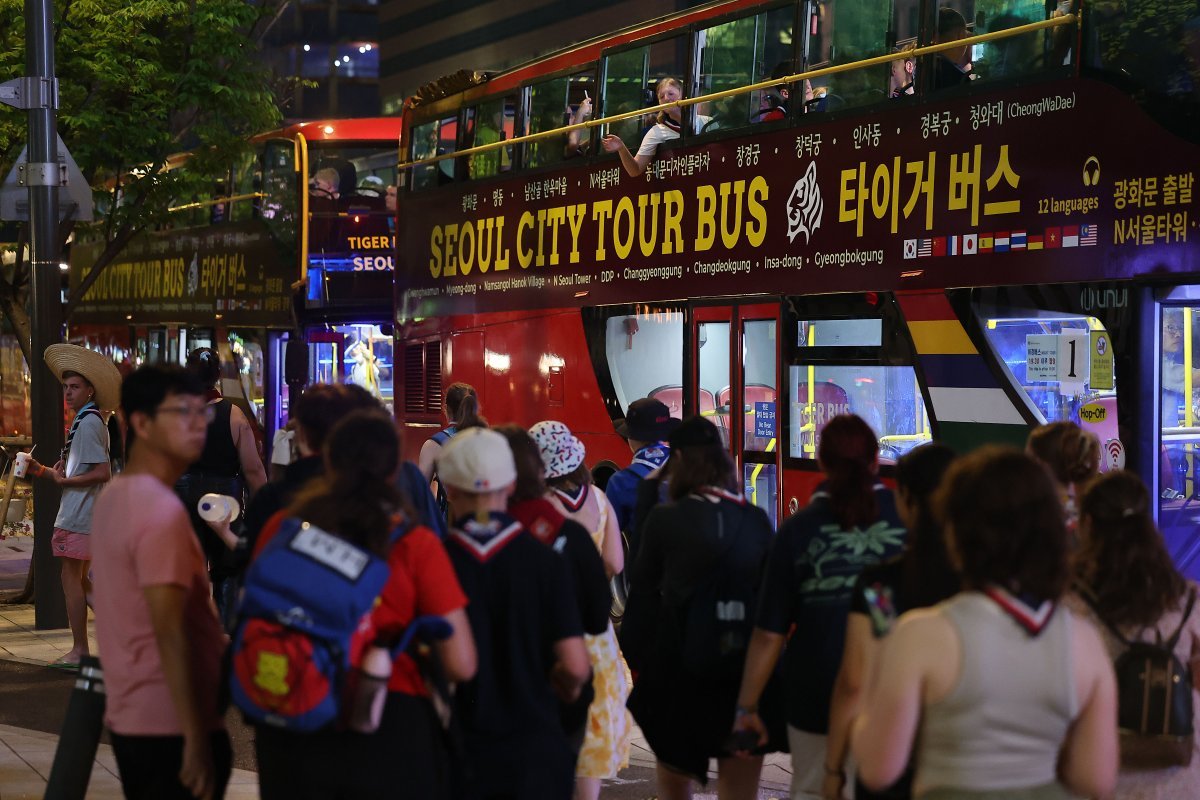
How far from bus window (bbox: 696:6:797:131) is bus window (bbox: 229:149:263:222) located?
9.99m

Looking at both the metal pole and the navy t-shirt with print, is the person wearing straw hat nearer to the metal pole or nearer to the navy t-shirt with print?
the metal pole

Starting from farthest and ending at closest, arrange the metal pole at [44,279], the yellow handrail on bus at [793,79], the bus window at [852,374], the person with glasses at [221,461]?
1. the metal pole at [44,279]
2. the person with glasses at [221,461]
3. the bus window at [852,374]
4. the yellow handrail on bus at [793,79]

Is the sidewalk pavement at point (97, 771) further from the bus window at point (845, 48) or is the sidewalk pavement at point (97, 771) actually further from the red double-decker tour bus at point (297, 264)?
the red double-decker tour bus at point (297, 264)

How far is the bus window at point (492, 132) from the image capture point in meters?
14.1

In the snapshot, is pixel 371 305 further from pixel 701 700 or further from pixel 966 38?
pixel 701 700

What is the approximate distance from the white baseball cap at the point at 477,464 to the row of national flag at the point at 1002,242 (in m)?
4.70

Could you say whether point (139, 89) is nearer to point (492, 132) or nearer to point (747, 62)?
point (492, 132)

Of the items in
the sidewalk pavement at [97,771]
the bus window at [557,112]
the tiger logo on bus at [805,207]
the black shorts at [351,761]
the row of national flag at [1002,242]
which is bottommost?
the sidewalk pavement at [97,771]

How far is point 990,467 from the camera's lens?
3.27 m

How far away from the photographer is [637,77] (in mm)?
12195

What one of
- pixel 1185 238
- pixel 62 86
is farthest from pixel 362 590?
pixel 62 86

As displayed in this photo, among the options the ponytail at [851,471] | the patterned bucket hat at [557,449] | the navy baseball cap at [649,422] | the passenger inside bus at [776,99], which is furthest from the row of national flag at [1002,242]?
the ponytail at [851,471]

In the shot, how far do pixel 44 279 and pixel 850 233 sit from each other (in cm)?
586

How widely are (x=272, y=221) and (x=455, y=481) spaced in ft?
52.6
